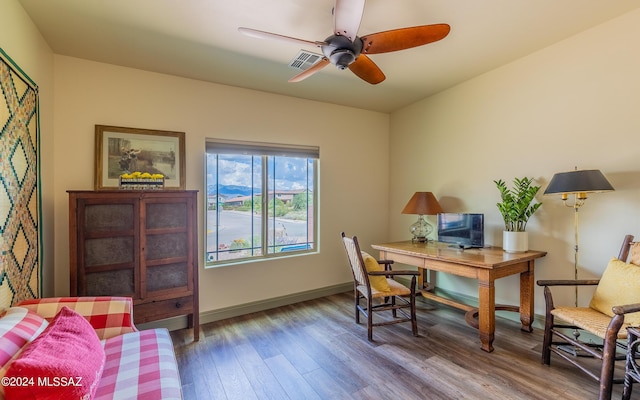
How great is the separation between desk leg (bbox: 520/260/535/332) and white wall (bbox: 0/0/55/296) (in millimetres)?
4202

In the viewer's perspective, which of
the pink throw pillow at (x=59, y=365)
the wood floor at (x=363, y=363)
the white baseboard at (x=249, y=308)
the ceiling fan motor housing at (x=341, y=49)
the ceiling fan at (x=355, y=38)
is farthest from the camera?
the white baseboard at (x=249, y=308)

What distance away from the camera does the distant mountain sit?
3.24 m

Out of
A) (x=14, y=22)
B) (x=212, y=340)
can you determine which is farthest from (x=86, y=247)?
(x=14, y=22)

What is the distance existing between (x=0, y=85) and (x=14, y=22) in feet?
1.83

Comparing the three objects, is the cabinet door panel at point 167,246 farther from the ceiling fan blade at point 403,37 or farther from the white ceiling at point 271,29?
the ceiling fan blade at point 403,37

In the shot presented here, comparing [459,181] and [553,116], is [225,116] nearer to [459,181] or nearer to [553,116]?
[459,181]

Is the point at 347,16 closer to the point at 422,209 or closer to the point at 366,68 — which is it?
the point at 366,68

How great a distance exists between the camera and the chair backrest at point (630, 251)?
206 centimetres

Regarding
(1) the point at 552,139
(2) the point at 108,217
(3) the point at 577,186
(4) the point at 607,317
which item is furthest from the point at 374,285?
(2) the point at 108,217

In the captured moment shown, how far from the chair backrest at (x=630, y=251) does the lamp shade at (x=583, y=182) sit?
0.42 meters

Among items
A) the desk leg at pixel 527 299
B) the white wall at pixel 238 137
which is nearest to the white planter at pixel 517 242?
the desk leg at pixel 527 299

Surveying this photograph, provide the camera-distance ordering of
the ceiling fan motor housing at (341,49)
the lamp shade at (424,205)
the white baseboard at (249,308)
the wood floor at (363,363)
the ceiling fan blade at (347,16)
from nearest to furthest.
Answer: the ceiling fan blade at (347,16) → the ceiling fan motor housing at (341,49) → the wood floor at (363,363) → the white baseboard at (249,308) → the lamp shade at (424,205)

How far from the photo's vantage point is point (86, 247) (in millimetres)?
2283

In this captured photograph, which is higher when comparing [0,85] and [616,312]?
[0,85]
